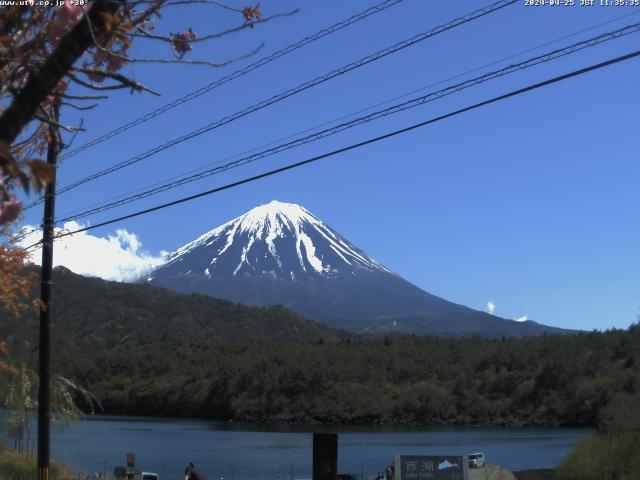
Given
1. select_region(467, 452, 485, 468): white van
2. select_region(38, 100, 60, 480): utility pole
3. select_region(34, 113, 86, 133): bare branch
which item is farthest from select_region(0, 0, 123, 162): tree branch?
select_region(467, 452, 485, 468): white van

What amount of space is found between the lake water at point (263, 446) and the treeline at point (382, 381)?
22.5 feet

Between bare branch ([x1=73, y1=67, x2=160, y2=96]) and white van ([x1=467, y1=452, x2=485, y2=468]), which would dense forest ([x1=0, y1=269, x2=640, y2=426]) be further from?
bare branch ([x1=73, y1=67, x2=160, y2=96])

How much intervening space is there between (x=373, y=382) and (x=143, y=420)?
87.7 ft

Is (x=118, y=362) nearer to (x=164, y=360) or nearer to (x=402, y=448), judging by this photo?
(x=164, y=360)

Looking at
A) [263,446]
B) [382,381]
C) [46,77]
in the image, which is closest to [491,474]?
[263,446]

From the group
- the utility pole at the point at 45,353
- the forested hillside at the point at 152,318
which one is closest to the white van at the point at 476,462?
the utility pole at the point at 45,353

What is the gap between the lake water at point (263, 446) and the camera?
1970 inches

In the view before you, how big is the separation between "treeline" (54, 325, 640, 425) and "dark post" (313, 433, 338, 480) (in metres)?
78.4

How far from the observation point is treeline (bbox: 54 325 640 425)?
9556 cm

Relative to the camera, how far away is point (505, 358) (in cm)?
10762

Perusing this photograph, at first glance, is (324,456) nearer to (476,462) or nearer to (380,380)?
(476,462)

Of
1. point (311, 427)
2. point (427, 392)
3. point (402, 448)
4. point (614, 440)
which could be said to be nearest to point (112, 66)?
point (614, 440)

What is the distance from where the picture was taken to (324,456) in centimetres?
1402

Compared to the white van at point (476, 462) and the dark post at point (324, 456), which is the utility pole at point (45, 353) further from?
the white van at point (476, 462)
